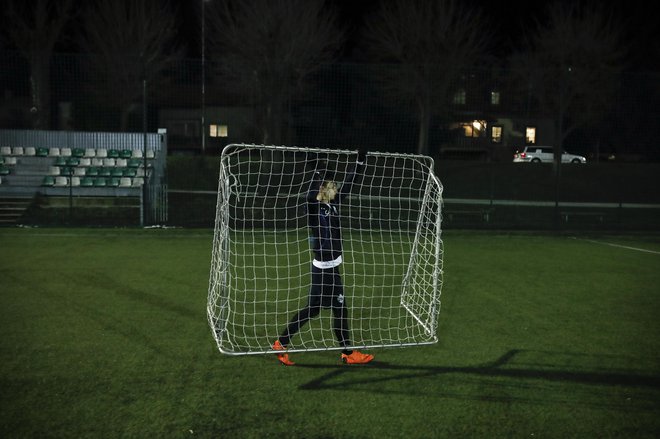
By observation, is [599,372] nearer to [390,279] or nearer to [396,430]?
[396,430]

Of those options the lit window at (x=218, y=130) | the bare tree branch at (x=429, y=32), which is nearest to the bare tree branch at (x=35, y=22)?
the lit window at (x=218, y=130)

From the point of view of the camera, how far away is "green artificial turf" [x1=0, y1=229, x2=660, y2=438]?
462cm

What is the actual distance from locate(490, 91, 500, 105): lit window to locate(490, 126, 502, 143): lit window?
75 cm

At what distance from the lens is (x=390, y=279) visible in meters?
10.1

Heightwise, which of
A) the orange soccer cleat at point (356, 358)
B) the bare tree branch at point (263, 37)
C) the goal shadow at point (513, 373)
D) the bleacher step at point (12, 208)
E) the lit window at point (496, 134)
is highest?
the bare tree branch at point (263, 37)

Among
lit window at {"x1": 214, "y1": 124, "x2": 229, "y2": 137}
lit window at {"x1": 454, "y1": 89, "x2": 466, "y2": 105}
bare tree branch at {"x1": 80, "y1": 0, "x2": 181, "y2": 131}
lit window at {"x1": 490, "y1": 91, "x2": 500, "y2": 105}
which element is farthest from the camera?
bare tree branch at {"x1": 80, "y1": 0, "x2": 181, "y2": 131}

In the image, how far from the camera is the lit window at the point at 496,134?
19.0 metres

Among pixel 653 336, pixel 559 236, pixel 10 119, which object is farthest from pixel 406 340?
pixel 10 119

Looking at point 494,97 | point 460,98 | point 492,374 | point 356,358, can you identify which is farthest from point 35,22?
point 492,374

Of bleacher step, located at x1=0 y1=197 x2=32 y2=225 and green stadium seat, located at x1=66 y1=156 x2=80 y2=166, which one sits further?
green stadium seat, located at x1=66 y1=156 x2=80 y2=166

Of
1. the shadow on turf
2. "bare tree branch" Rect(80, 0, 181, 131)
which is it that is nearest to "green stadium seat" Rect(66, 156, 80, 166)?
"bare tree branch" Rect(80, 0, 181, 131)

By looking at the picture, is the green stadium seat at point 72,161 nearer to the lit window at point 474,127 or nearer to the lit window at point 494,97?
the lit window at point 474,127

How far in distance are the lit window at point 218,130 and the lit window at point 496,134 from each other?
32.9ft

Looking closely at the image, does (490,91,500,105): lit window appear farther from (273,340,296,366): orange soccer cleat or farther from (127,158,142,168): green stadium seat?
(273,340,296,366): orange soccer cleat
